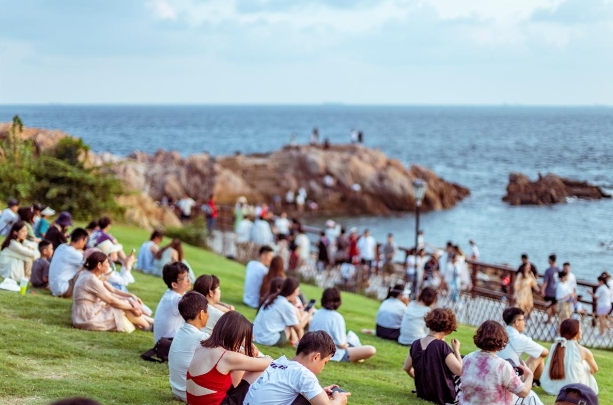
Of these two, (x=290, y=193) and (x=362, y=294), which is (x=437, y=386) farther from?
(x=290, y=193)

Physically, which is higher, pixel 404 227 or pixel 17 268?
pixel 17 268

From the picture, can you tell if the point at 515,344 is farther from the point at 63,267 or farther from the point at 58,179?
the point at 58,179

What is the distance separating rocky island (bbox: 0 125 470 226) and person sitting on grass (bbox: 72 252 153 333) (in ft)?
144

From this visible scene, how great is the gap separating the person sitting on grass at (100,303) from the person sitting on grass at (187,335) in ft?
9.62

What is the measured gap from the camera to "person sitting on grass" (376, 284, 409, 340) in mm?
13477

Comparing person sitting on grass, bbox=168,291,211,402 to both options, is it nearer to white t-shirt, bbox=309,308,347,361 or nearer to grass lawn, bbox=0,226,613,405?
grass lawn, bbox=0,226,613,405

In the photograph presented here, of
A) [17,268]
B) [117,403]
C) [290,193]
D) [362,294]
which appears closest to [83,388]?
[117,403]

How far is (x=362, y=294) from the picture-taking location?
23250 mm

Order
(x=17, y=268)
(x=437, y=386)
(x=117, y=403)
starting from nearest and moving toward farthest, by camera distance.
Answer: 1. (x=117, y=403)
2. (x=437, y=386)
3. (x=17, y=268)

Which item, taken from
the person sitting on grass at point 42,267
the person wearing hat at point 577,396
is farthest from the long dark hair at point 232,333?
the person sitting on grass at point 42,267

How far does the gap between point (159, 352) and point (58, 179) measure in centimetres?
1662

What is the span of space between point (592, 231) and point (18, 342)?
1810 inches

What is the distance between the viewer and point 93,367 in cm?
948

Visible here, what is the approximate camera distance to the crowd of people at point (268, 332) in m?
6.85
